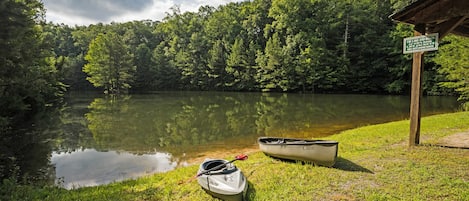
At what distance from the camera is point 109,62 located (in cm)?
4706

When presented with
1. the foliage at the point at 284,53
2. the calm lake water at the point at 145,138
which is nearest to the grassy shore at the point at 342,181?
the calm lake water at the point at 145,138

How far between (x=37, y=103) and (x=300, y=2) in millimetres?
35123

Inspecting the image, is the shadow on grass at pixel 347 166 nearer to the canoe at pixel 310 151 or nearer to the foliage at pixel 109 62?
the canoe at pixel 310 151

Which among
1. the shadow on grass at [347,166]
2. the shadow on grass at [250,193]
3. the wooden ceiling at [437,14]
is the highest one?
the wooden ceiling at [437,14]

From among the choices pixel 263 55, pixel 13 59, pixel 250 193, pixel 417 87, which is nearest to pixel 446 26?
pixel 417 87

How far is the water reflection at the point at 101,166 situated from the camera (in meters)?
7.95

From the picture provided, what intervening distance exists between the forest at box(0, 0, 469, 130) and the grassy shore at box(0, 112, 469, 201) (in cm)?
1193

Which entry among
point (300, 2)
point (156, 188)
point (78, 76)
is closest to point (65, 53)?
point (78, 76)

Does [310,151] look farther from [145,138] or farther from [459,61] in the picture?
[459,61]

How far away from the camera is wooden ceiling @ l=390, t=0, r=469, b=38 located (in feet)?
19.9

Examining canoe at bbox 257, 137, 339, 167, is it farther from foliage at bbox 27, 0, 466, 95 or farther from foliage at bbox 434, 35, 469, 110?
foliage at bbox 27, 0, 466, 95

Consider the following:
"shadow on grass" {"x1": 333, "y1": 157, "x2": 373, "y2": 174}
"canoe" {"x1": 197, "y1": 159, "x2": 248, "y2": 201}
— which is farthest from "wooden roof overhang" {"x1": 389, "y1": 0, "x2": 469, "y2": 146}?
"canoe" {"x1": 197, "y1": 159, "x2": 248, "y2": 201}

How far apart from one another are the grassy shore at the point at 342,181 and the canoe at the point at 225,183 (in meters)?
0.19

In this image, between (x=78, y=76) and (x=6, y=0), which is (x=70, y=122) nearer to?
(x=6, y=0)
